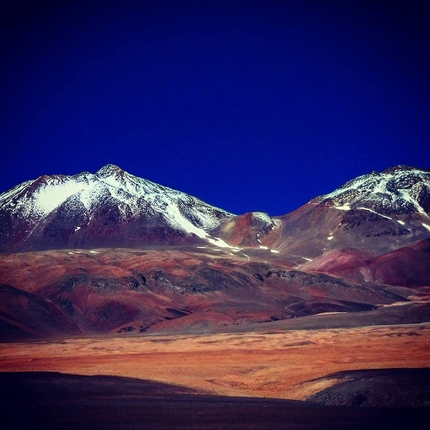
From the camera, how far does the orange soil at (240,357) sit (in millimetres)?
36062

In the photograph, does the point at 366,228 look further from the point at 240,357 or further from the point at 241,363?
the point at 241,363

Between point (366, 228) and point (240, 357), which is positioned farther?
point (366, 228)

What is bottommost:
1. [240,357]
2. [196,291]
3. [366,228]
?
[240,357]

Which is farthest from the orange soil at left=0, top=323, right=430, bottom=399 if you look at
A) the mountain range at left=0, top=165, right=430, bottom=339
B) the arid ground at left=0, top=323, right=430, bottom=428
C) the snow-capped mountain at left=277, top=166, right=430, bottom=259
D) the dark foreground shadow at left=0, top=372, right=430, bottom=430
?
the snow-capped mountain at left=277, top=166, right=430, bottom=259

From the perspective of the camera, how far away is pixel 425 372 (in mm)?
31219

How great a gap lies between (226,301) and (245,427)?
73.2 metres

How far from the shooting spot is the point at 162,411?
2508 cm

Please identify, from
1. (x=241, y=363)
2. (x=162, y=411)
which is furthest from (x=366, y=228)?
(x=162, y=411)

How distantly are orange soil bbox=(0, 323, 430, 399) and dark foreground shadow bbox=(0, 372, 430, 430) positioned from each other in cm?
464

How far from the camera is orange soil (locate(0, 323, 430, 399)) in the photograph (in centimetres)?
3606

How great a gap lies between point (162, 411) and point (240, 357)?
22.6 metres

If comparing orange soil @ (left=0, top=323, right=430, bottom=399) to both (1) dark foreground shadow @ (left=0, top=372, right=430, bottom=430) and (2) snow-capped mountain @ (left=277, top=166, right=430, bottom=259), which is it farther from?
(2) snow-capped mountain @ (left=277, top=166, right=430, bottom=259)

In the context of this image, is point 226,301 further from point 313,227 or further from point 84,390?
point 313,227

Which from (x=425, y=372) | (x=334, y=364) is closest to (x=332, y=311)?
(x=334, y=364)
